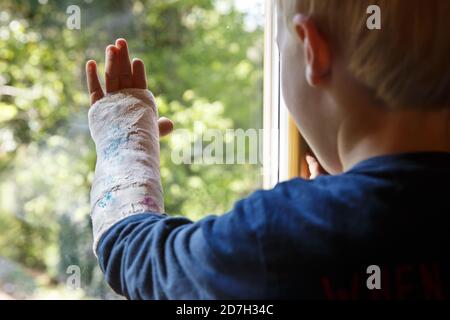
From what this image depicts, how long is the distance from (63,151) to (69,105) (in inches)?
2.6

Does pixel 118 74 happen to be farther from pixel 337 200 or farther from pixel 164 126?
pixel 337 200

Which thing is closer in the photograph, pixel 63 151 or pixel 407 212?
pixel 407 212

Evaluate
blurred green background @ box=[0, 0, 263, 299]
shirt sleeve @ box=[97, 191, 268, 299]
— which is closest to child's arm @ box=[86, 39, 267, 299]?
shirt sleeve @ box=[97, 191, 268, 299]

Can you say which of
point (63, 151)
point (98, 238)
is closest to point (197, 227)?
point (98, 238)

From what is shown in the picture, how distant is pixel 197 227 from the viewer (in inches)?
21.3

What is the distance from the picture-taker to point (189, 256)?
1.70 ft

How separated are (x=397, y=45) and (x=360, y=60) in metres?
0.04

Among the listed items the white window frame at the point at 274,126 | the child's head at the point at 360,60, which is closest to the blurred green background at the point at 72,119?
the white window frame at the point at 274,126

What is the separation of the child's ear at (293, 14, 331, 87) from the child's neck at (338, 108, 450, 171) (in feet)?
0.17

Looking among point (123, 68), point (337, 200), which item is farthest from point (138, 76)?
point (337, 200)

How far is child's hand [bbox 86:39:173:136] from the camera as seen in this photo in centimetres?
67

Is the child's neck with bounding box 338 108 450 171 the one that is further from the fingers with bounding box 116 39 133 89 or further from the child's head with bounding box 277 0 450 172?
the fingers with bounding box 116 39 133 89
